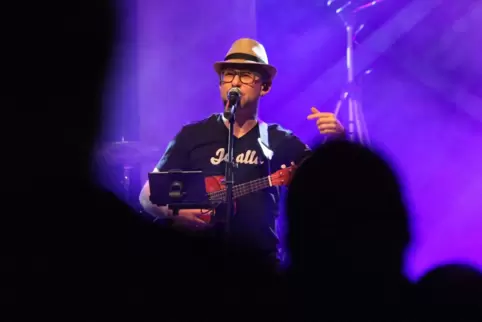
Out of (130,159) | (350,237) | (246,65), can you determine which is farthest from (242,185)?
(350,237)

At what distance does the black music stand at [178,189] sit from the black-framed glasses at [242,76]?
0.74 metres

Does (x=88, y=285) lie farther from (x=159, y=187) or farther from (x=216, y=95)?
(x=216, y=95)

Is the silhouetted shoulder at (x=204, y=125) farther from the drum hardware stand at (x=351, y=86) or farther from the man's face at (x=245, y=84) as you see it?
the drum hardware stand at (x=351, y=86)

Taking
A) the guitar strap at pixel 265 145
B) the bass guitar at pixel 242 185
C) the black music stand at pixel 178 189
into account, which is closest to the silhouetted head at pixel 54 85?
the black music stand at pixel 178 189

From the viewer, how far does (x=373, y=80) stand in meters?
4.23

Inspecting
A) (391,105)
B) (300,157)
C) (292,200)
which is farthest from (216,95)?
(292,200)

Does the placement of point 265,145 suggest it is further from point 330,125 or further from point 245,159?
point 330,125

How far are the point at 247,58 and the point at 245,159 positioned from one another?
59 centimetres

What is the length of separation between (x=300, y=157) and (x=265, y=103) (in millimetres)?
1438

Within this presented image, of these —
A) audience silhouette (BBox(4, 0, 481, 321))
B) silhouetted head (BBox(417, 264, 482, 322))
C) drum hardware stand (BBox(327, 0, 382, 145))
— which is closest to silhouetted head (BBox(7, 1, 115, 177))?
audience silhouette (BBox(4, 0, 481, 321))

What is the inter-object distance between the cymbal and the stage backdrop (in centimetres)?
7

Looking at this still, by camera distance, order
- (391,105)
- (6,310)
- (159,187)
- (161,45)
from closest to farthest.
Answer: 1. (6,310)
2. (159,187)
3. (391,105)
4. (161,45)

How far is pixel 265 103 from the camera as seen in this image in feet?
14.6

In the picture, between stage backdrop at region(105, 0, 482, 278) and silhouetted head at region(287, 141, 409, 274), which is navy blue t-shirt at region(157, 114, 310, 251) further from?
silhouetted head at region(287, 141, 409, 274)
